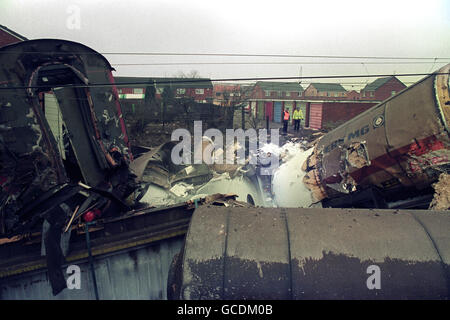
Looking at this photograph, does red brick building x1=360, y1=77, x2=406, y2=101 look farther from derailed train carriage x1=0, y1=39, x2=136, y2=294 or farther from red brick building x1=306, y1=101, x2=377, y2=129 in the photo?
derailed train carriage x1=0, y1=39, x2=136, y2=294

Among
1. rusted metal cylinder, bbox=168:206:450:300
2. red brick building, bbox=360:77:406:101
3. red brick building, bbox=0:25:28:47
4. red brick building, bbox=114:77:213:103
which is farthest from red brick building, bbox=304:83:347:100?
rusted metal cylinder, bbox=168:206:450:300

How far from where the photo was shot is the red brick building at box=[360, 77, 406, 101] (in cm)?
3834

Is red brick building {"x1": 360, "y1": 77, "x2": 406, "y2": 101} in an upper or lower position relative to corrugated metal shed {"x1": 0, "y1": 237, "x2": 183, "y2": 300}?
upper

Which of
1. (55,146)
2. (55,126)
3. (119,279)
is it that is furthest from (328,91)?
(119,279)

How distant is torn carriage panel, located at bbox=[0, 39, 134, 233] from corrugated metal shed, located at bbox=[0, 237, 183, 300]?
750mm

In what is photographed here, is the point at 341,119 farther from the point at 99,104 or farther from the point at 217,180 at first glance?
the point at 99,104

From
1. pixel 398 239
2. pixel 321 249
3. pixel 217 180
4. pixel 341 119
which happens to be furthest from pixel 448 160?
pixel 341 119

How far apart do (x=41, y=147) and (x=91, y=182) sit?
97 centimetres

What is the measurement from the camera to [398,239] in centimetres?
199

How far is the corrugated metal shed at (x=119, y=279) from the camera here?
9.71 ft

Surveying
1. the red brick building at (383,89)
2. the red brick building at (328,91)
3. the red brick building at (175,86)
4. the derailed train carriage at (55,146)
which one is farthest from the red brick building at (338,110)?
the red brick building at (328,91)

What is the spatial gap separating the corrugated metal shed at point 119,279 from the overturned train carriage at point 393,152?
120 inches

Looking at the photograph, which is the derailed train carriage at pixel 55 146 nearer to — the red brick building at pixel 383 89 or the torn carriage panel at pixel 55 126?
the torn carriage panel at pixel 55 126

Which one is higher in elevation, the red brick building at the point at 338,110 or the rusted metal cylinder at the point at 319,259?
the red brick building at the point at 338,110
